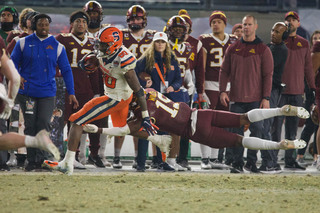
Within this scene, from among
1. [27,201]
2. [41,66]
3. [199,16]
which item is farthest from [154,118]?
[199,16]

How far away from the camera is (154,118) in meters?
8.52

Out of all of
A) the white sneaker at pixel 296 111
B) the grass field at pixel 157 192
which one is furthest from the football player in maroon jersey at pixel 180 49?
the white sneaker at pixel 296 111

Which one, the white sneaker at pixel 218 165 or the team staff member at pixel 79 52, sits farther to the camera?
the white sneaker at pixel 218 165

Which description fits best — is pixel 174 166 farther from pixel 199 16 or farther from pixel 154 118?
pixel 199 16

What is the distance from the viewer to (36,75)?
9406 millimetres

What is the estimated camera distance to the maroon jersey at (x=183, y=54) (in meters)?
10.4

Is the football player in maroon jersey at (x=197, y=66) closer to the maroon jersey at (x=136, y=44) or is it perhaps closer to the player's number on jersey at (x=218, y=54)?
the player's number on jersey at (x=218, y=54)

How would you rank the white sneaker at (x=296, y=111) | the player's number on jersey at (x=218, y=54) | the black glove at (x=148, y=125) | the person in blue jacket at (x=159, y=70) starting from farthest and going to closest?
the player's number on jersey at (x=218, y=54), the person in blue jacket at (x=159, y=70), the black glove at (x=148, y=125), the white sneaker at (x=296, y=111)

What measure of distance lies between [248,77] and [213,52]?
120cm

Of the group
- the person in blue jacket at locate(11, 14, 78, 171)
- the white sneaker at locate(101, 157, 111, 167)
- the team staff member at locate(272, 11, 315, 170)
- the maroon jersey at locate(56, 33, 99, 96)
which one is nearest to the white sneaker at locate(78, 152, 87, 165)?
the white sneaker at locate(101, 157, 111, 167)

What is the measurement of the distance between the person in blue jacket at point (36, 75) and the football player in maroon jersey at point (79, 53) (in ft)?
2.69

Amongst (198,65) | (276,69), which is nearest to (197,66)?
(198,65)

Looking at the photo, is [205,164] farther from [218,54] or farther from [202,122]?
[202,122]

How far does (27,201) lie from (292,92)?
5.33 metres
